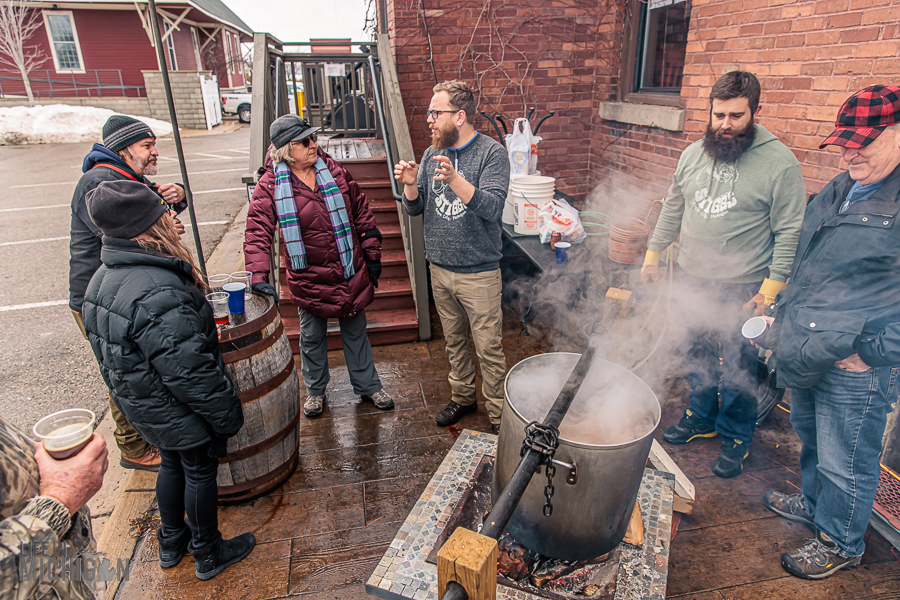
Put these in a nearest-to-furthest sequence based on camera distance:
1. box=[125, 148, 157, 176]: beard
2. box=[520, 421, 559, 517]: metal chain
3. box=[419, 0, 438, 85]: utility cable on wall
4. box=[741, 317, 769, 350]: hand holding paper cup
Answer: box=[520, 421, 559, 517]: metal chain → box=[741, 317, 769, 350]: hand holding paper cup → box=[125, 148, 157, 176]: beard → box=[419, 0, 438, 85]: utility cable on wall

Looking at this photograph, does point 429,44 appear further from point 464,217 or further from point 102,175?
point 102,175

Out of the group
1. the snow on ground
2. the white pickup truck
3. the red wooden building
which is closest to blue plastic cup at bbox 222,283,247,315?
the snow on ground

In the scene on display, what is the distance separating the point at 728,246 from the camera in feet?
9.23

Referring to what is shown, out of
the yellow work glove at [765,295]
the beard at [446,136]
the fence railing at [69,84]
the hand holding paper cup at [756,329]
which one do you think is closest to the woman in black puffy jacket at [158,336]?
the beard at [446,136]

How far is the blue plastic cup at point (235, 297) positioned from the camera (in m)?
2.68

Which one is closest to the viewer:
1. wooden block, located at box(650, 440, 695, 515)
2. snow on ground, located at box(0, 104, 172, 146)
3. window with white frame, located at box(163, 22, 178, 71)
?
wooden block, located at box(650, 440, 695, 515)

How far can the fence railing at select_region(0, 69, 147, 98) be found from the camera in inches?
866

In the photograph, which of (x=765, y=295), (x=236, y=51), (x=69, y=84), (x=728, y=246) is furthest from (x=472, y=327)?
(x=236, y=51)

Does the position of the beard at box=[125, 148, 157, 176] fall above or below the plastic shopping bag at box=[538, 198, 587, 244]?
above

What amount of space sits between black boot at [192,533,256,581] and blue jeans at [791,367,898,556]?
289cm

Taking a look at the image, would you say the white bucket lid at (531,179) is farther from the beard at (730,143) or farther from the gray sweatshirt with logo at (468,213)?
the beard at (730,143)

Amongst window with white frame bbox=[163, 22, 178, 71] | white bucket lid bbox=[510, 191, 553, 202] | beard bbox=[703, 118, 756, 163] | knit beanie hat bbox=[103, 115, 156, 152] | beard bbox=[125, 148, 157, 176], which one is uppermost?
window with white frame bbox=[163, 22, 178, 71]

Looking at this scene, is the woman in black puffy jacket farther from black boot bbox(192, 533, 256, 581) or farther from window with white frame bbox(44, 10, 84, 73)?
window with white frame bbox(44, 10, 84, 73)

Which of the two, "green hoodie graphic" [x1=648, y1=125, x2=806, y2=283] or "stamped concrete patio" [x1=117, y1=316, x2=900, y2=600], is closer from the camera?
"stamped concrete patio" [x1=117, y1=316, x2=900, y2=600]
